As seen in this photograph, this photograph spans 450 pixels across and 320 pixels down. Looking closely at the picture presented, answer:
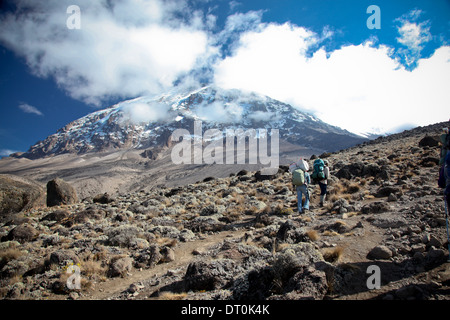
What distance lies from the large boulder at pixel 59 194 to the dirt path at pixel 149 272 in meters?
17.8

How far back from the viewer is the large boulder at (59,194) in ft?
60.7

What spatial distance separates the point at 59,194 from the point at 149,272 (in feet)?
62.7

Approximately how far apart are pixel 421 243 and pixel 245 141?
5853 inches

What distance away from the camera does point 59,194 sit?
19000 millimetres

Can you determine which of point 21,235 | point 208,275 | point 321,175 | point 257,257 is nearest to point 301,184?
point 321,175

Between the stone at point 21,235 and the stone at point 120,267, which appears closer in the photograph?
the stone at point 120,267

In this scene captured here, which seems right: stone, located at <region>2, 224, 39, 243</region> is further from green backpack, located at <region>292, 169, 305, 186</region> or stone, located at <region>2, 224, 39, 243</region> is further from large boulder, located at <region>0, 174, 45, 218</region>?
green backpack, located at <region>292, 169, 305, 186</region>

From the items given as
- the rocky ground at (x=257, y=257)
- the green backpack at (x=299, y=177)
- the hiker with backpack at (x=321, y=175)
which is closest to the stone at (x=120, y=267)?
the rocky ground at (x=257, y=257)

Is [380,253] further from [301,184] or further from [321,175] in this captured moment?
[321,175]

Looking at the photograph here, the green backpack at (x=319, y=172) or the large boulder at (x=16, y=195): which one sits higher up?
the green backpack at (x=319, y=172)

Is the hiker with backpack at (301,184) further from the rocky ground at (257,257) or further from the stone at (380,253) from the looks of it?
the stone at (380,253)
